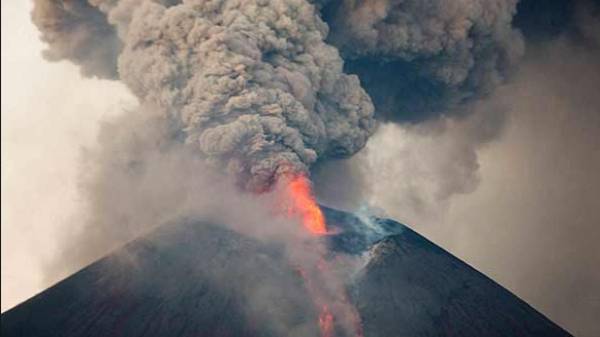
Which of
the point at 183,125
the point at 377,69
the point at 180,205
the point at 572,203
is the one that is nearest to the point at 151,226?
the point at 180,205

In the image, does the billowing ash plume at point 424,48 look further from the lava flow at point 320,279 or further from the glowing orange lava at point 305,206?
the lava flow at point 320,279

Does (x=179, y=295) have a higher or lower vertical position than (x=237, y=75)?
lower

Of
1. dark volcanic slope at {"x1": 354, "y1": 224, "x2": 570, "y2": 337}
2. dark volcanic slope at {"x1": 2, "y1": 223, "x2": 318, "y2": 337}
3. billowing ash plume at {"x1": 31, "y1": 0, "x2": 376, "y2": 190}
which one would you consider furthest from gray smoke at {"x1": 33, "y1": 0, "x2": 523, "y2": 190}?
dark volcanic slope at {"x1": 354, "y1": 224, "x2": 570, "y2": 337}

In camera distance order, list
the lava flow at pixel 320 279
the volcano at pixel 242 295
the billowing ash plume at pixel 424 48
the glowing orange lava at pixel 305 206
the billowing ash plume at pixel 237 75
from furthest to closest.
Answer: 1. the billowing ash plume at pixel 424 48
2. the glowing orange lava at pixel 305 206
3. the billowing ash plume at pixel 237 75
4. the lava flow at pixel 320 279
5. the volcano at pixel 242 295

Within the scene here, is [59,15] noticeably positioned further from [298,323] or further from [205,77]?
[298,323]

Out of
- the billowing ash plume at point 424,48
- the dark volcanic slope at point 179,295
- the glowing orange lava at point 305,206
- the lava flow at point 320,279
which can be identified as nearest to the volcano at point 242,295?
the dark volcanic slope at point 179,295

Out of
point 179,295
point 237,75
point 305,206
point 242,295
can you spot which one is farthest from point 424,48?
point 179,295

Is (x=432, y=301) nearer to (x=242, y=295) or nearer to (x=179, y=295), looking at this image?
(x=242, y=295)
